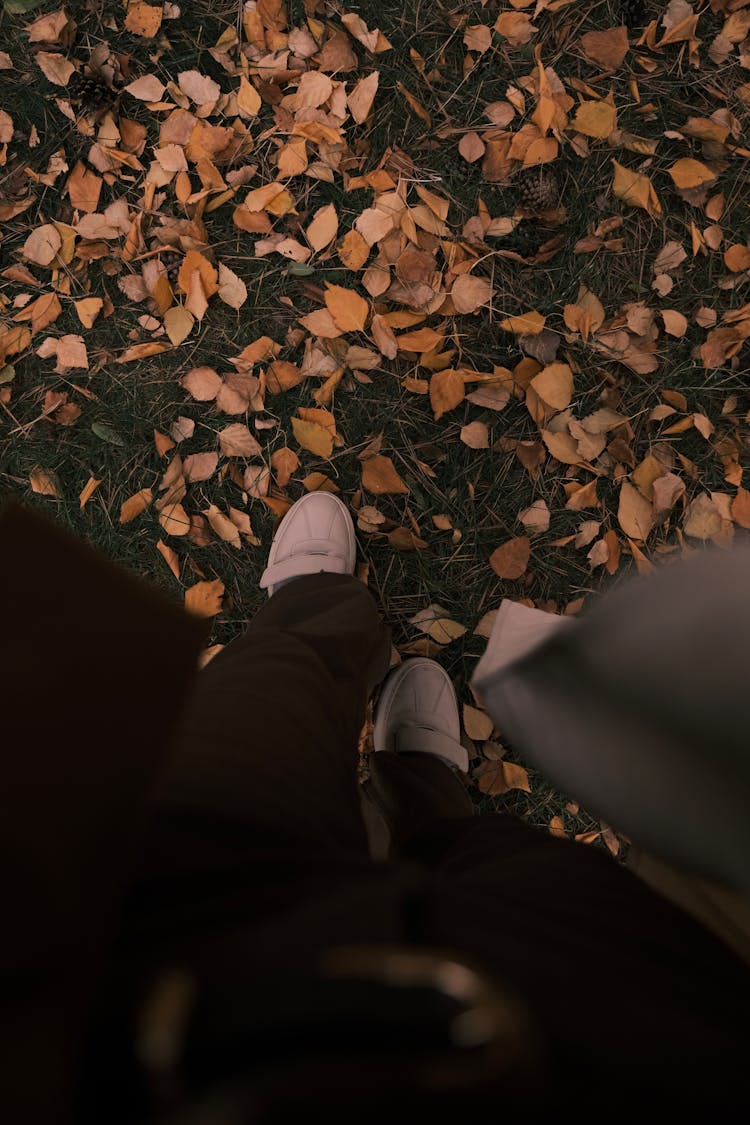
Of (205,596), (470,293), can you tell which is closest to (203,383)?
(205,596)

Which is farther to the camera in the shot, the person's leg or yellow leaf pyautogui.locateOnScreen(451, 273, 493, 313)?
yellow leaf pyautogui.locateOnScreen(451, 273, 493, 313)

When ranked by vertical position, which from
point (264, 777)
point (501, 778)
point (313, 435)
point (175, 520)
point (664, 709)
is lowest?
point (501, 778)

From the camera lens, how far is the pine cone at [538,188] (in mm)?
1532

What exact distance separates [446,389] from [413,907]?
118 cm

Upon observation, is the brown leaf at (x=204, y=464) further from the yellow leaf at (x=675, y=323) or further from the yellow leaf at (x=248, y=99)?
the yellow leaf at (x=675, y=323)

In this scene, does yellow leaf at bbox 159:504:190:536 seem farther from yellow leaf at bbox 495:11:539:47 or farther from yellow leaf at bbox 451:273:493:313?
yellow leaf at bbox 495:11:539:47

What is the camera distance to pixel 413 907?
621mm

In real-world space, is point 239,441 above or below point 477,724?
above

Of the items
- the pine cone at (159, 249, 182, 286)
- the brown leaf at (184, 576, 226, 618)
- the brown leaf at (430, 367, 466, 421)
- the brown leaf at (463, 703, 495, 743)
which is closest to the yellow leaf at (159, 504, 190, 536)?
the brown leaf at (184, 576, 226, 618)

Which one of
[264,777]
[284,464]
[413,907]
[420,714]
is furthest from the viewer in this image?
[284,464]

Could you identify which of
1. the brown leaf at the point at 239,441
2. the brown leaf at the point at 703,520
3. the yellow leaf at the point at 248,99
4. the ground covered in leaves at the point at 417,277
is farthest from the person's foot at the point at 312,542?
the yellow leaf at the point at 248,99

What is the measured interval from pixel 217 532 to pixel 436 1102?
4.44ft

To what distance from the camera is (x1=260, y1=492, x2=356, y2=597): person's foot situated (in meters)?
1.51

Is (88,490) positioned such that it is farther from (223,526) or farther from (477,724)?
(477,724)
